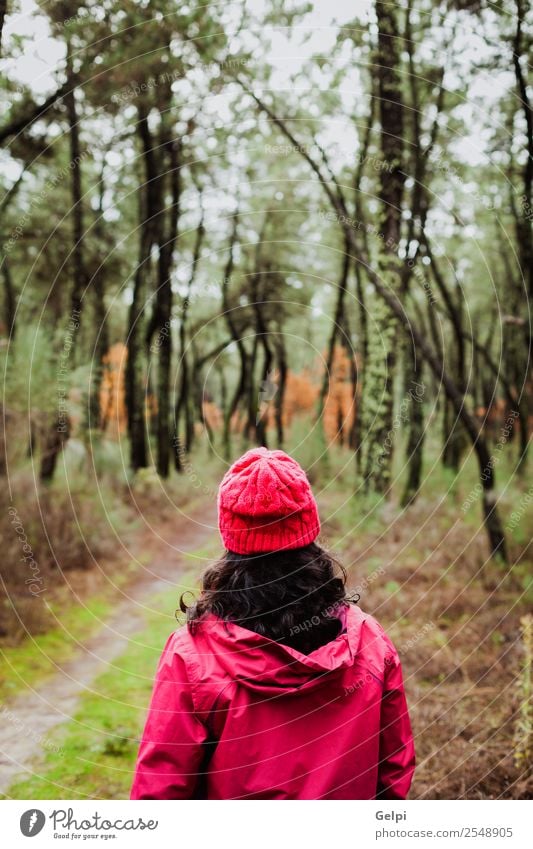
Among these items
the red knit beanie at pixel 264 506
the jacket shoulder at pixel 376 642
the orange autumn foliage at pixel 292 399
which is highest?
the orange autumn foliage at pixel 292 399

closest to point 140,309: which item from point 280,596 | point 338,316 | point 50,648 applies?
point 338,316

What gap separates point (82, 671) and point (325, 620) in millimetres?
3660

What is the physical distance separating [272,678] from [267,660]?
0.17 ft

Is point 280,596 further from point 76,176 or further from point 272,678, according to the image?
point 76,176

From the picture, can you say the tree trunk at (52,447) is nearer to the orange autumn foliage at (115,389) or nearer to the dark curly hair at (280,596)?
the orange autumn foliage at (115,389)

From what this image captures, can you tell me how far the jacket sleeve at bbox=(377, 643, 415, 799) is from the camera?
2061 mm

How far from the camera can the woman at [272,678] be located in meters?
1.85

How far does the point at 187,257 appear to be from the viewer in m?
14.9

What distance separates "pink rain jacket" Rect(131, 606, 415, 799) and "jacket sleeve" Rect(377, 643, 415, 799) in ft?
0.07

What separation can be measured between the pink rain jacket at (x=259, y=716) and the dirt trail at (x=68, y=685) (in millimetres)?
2063

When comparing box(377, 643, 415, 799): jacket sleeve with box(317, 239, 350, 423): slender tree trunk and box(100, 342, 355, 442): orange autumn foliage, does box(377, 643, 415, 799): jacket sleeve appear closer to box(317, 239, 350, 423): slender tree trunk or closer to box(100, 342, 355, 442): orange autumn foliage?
box(317, 239, 350, 423): slender tree trunk

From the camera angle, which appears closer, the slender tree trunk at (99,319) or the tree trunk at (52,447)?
the tree trunk at (52,447)

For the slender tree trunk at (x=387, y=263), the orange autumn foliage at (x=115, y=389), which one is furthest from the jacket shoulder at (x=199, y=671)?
the orange autumn foliage at (x=115, y=389)
